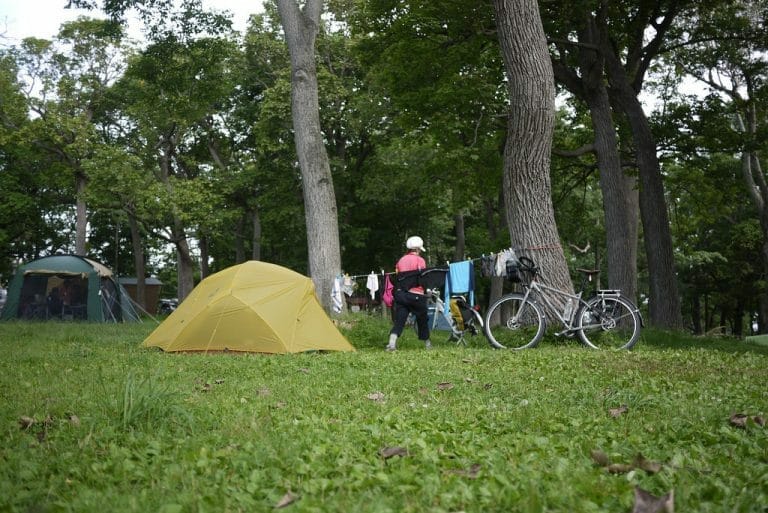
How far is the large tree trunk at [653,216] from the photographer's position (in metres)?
15.7

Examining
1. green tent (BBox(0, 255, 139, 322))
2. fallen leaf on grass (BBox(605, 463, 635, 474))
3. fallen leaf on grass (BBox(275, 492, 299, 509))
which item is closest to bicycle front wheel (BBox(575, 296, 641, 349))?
fallen leaf on grass (BBox(605, 463, 635, 474))

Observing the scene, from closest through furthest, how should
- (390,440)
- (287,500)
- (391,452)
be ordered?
1. (287,500)
2. (391,452)
3. (390,440)

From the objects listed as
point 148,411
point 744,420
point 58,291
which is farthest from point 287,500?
point 58,291

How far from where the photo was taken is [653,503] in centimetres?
273

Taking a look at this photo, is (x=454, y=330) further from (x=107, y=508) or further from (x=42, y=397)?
(x=107, y=508)

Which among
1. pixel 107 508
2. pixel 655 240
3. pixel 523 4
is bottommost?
pixel 107 508

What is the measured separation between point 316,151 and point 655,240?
26.8 feet

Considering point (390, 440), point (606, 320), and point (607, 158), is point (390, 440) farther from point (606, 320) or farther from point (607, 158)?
point (607, 158)

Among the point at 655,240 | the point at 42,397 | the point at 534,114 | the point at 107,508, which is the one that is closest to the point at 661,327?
the point at 655,240

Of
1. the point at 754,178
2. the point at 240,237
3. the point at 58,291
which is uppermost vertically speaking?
the point at 754,178

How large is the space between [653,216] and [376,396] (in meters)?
12.4

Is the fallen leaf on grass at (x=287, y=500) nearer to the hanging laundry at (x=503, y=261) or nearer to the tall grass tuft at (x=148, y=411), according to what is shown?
the tall grass tuft at (x=148, y=411)

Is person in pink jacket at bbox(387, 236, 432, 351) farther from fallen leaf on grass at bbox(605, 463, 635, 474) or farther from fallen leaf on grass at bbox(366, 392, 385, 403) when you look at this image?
fallen leaf on grass at bbox(605, 463, 635, 474)

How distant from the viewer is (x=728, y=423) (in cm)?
420
